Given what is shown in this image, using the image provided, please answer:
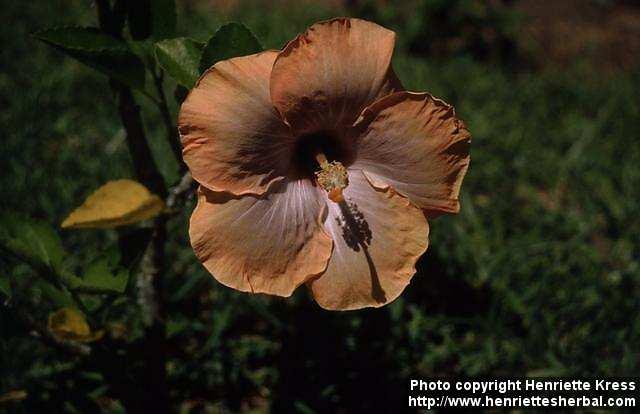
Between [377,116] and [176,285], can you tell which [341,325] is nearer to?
[176,285]

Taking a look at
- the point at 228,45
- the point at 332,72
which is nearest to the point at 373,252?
the point at 332,72

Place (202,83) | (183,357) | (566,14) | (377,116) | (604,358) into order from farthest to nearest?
(566,14), (604,358), (183,357), (377,116), (202,83)

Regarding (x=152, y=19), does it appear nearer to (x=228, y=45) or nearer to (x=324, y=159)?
(x=228, y=45)

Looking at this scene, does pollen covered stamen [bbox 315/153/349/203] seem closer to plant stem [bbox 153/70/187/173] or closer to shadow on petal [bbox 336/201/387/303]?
shadow on petal [bbox 336/201/387/303]

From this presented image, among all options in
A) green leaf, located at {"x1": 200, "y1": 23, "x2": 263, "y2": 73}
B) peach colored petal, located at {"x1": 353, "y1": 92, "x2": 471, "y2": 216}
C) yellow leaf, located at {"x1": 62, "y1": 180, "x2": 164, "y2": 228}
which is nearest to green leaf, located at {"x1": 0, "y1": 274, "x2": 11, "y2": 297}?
yellow leaf, located at {"x1": 62, "y1": 180, "x2": 164, "y2": 228}

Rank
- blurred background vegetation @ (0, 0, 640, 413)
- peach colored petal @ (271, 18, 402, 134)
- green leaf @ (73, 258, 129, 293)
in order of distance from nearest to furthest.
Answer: peach colored petal @ (271, 18, 402, 134) < green leaf @ (73, 258, 129, 293) < blurred background vegetation @ (0, 0, 640, 413)

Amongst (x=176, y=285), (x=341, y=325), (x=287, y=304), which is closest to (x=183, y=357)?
(x=176, y=285)

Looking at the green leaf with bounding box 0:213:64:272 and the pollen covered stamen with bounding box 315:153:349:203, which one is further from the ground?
the pollen covered stamen with bounding box 315:153:349:203
